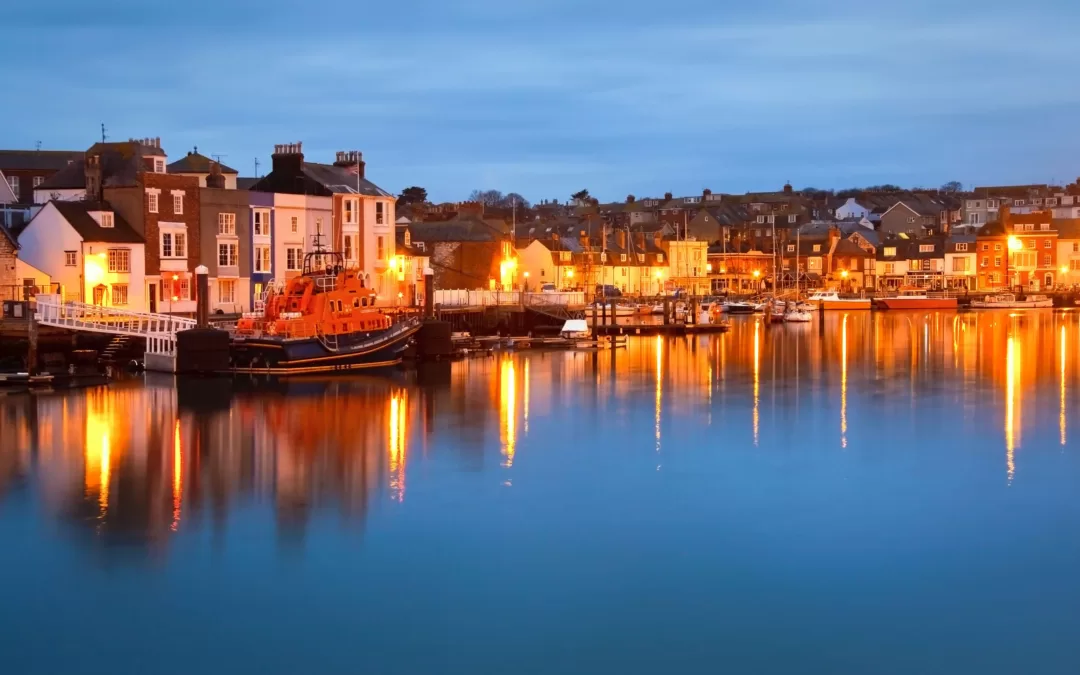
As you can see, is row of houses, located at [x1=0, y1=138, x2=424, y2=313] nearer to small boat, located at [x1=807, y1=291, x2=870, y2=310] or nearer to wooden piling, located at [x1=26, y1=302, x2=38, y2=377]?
wooden piling, located at [x1=26, y1=302, x2=38, y2=377]

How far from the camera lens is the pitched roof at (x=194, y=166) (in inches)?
2408

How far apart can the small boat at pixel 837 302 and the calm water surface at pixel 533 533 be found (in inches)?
2261

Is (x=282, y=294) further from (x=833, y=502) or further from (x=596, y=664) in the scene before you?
(x=596, y=664)

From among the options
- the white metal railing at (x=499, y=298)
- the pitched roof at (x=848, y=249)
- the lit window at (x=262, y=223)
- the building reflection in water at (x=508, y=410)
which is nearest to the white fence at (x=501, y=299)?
the white metal railing at (x=499, y=298)

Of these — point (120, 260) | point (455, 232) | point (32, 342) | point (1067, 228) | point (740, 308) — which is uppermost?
point (1067, 228)

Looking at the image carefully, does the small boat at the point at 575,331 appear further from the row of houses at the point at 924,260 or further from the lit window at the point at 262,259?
the row of houses at the point at 924,260

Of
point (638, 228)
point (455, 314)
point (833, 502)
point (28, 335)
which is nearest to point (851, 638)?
point (833, 502)

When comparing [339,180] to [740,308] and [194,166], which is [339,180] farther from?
[740,308]

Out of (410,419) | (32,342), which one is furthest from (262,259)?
(410,419)

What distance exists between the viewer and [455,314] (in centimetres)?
5347

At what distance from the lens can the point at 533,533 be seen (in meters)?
18.8

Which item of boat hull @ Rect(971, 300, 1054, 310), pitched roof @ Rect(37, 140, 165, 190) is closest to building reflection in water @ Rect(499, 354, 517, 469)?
pitched roof @ Rect(37, 140, 165, 190)

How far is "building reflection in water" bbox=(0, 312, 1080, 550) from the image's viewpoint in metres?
21.2

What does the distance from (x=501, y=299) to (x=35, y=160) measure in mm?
33626
